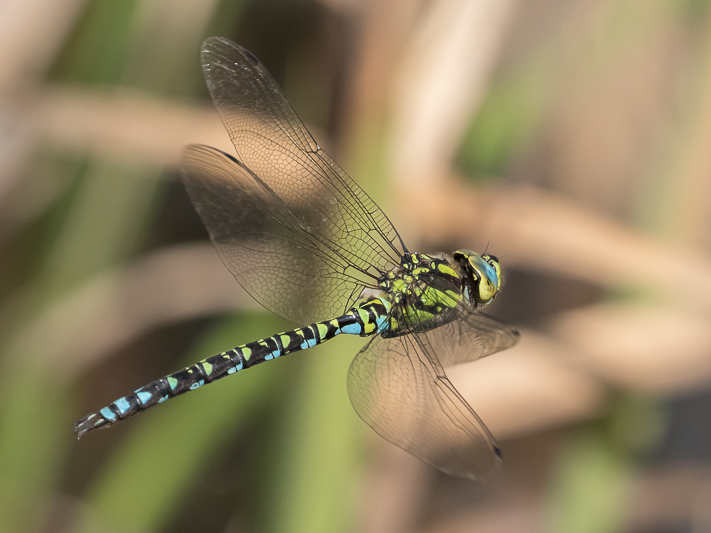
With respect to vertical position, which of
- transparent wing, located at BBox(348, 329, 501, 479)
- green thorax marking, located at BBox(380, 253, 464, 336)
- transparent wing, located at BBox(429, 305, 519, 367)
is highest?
green thorax marking, located at BBox(380, 253, 464, 336)

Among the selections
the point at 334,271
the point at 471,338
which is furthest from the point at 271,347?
the point at 471,338

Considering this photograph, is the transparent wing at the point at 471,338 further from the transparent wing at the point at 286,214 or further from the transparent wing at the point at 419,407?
the transparent wing at the point at 286,214

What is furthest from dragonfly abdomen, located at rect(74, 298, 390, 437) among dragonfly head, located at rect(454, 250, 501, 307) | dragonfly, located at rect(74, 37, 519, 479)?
dragonfly head, located at rect(454, 250, 501, 307)

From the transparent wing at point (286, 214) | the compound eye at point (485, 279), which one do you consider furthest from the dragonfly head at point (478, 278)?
the transparent wing at point (286, 214)

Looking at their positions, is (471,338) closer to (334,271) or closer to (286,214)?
(334,271)

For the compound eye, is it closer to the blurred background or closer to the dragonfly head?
the dragonfly head

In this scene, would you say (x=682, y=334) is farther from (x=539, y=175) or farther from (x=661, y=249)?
(x=539, y=175)
